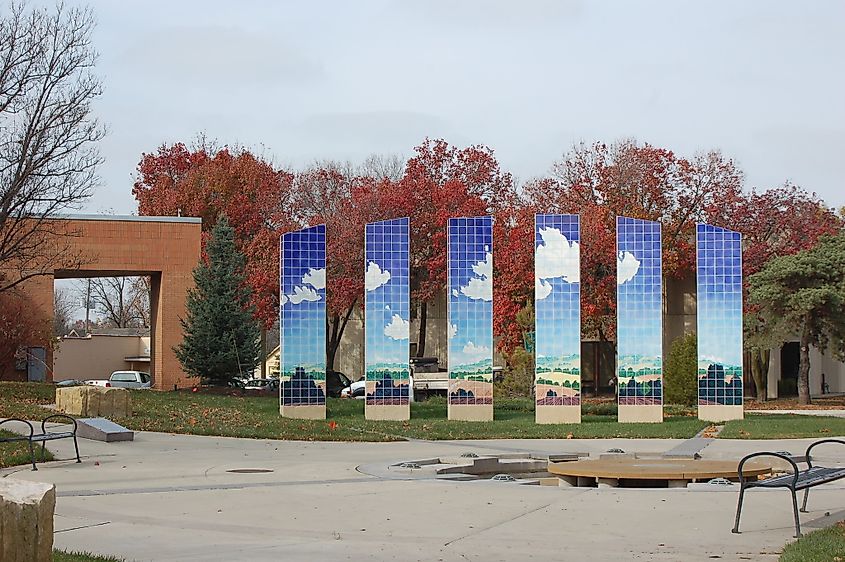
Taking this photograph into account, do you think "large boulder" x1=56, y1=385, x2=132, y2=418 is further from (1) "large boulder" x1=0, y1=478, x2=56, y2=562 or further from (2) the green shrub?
(2) the green shrub

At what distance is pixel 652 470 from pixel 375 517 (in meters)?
5.21

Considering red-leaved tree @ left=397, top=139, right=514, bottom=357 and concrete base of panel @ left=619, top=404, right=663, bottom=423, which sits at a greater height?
red-leaved tree @ left=397, top=139, right=514, bottom=357

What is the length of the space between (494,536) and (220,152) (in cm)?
5357

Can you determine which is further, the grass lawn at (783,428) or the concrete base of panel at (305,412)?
the concrete base of panel at (305,412)

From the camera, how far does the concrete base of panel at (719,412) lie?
2750 cm

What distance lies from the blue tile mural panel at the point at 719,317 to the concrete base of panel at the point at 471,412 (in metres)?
5.51

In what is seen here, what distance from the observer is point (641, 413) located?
27.4m

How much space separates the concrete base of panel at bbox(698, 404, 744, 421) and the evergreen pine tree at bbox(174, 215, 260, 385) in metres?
16.9

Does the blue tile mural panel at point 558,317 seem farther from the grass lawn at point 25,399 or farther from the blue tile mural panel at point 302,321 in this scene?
the grass lawn at point 25,399

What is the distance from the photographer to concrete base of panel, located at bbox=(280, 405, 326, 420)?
88.3 feet

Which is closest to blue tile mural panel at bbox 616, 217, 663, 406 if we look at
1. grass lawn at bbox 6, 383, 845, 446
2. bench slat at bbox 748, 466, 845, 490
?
grass lawn at bbox 6, 383, 845, 446

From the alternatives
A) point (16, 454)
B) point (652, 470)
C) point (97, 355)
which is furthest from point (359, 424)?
point (97, 355)

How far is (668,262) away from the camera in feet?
158

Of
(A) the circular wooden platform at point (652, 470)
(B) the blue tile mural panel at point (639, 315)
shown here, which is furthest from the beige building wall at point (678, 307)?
(A) the circular wooden platform at point (652, 470)
